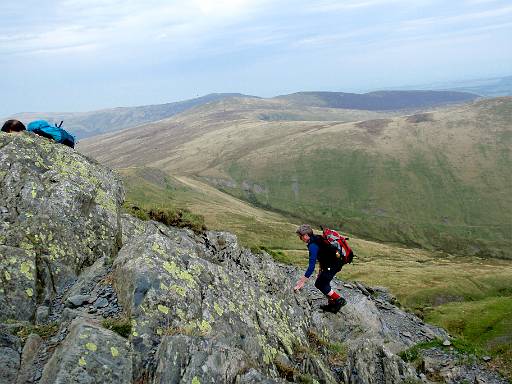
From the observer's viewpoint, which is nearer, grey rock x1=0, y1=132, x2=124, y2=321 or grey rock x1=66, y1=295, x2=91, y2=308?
grey rock x1=66, y1=295, x2=91, y2=308

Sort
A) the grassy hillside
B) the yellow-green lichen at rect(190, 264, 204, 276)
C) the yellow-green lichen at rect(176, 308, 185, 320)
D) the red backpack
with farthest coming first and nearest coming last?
the grassy hillside
the red backpack
the yellow-green lichen at rect(190, 264, 204, 276)
the yellow-green lichen at rect(176, 308, 185, 320)

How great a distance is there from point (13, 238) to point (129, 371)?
31.4 ft

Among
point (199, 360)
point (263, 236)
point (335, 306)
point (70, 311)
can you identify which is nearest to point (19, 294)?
point (70, 311)

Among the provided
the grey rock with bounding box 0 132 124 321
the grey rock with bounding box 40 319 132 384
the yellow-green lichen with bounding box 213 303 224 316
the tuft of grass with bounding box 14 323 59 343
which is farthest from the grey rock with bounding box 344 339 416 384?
the grey rock with bounding box 0 132 124 321

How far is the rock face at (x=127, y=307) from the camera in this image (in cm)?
1258

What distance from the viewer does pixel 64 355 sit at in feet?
39.3

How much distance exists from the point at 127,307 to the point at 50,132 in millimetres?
15929

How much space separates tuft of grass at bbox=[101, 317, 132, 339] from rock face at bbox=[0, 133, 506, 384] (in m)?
0.03

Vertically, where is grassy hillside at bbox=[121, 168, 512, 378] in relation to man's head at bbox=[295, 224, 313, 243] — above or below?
below

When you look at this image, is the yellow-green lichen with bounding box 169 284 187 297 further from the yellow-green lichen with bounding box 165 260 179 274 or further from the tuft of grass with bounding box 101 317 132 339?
the tuft of grass with bounding box 101 317 132 339

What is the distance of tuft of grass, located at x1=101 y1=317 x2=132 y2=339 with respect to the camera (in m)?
13.2

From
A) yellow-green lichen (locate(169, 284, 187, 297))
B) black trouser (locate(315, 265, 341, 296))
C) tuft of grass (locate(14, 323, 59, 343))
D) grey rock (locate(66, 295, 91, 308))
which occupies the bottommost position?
black trouser (locate(315, 265, 341, 296))

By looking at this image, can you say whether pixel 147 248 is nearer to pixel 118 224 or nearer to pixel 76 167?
pixel 118 224

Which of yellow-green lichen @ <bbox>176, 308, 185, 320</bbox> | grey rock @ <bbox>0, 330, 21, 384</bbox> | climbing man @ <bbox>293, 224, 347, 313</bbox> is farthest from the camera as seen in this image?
climbing man @ <bbox>293, 224, 347, 313</bbox>
